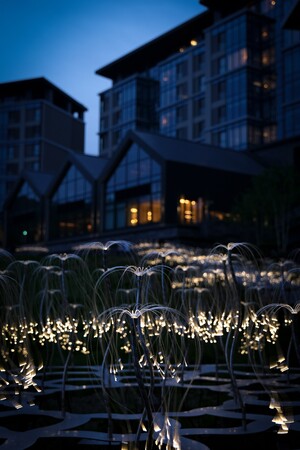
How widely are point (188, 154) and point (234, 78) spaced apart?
2538 centimetres

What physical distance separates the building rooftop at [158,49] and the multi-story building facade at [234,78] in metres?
0.21

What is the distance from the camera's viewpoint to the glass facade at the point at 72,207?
186 ft

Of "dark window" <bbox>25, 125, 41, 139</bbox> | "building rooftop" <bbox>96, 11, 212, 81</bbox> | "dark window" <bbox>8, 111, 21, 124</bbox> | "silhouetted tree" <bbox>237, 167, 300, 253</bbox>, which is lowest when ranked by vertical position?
"silhouetted tree" <bbox>237, 167, 300, 253</bbox>

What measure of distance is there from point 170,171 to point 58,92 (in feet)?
222

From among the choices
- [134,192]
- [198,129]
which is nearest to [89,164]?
[134,192]

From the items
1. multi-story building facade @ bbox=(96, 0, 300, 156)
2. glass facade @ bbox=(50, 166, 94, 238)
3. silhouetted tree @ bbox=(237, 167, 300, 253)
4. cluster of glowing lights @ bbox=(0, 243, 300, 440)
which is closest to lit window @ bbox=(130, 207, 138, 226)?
glass facade @ bbox=(50, 166, 94, 238)

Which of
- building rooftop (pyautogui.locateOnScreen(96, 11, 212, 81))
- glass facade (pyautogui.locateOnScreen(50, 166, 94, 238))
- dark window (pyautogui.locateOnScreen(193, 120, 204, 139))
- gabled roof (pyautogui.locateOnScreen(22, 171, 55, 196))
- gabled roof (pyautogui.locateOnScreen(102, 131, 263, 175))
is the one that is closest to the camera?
gabled roof (pyautogui.locateOnScreen(102, 131, 263, 175))

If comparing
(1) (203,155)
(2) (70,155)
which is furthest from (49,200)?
(1) (203,155)

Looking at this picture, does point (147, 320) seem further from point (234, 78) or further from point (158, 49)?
point (158, 49)

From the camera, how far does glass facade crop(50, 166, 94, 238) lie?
2238 inches

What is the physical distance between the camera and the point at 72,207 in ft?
192

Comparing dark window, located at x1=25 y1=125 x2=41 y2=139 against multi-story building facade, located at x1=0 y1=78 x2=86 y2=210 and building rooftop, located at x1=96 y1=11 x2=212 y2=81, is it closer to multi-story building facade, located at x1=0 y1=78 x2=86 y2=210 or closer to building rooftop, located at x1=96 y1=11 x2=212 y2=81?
multi-story building facade, located at x1=0 y1=78 x2=86 y2=210

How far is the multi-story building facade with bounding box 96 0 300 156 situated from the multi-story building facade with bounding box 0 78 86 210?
2650 cm

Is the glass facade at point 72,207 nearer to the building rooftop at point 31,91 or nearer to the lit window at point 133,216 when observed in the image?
the lit window at point 133,216
